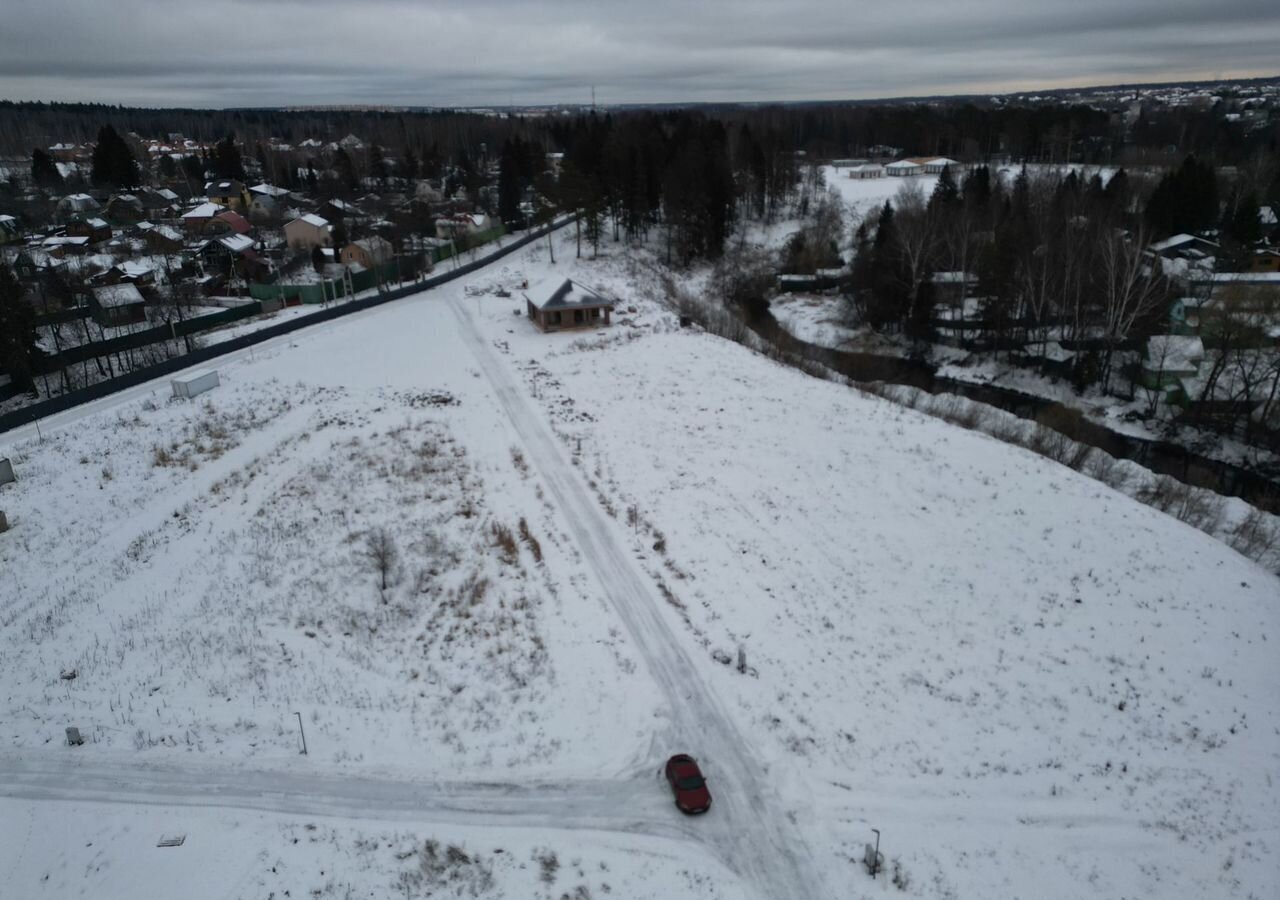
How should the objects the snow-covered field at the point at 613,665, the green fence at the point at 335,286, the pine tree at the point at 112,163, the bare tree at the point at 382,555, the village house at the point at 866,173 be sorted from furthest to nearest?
the village house at the point at 866,173 < the pine tree at the point at 112,163 < the green fence at the point at 335,286 < the bare tree at the point at 382,555 < the snow-covered field at the point at 613,665

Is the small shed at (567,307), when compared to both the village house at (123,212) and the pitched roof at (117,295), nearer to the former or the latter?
the pitched roof at (117,295)

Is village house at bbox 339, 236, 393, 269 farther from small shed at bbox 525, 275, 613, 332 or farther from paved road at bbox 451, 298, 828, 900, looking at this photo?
paved road at bbox 451, 298, 828, 900

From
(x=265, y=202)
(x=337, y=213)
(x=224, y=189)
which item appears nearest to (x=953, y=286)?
(x=337, y=213)

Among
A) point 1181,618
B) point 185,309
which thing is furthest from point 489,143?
point 1181,618

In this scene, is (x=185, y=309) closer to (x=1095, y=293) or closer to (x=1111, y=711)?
(x=1111, y=711)

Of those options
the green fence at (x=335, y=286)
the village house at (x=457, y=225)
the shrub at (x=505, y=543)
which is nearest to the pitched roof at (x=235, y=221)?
the village house at (x=457, y=225)

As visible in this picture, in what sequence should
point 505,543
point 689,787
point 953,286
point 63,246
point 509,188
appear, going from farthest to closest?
1. point 509,188
2. point 63,246
3. point 953,286
4. point 505,543
5. point 689,787

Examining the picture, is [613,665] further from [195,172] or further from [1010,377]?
[195,172]
